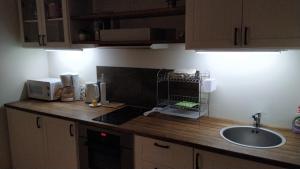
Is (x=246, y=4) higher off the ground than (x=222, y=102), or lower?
higher

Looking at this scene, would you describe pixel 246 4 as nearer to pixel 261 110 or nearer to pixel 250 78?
pixel 250 78

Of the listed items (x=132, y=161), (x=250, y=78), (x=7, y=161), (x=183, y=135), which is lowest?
(x=7, y=161)

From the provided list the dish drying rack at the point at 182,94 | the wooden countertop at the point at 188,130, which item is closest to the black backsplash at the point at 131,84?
the dish drying rack at the point at 182,94

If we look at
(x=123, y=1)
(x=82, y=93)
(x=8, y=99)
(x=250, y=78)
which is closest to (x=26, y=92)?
(x=8, y=99)

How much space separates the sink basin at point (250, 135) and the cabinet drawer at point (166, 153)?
1.08ft

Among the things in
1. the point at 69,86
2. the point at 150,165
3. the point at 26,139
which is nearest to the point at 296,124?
the point at 150,165

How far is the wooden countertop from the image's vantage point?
1488 mm

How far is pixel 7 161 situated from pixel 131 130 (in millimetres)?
1855

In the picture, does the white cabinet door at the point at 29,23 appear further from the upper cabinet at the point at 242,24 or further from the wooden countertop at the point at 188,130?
the upper cabinet at the point at 242,24

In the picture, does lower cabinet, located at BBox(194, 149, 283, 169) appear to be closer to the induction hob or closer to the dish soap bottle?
the dish soap bottle

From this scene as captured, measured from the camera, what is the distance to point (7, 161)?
2.92 m

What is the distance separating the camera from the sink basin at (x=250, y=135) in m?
1.89

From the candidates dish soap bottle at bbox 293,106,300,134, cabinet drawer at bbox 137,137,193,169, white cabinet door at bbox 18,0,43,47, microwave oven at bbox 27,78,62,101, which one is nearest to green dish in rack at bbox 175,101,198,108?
cabinet drawer at bbox 137,137,193,169

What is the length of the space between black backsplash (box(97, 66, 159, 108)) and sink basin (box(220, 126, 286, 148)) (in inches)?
31.7
